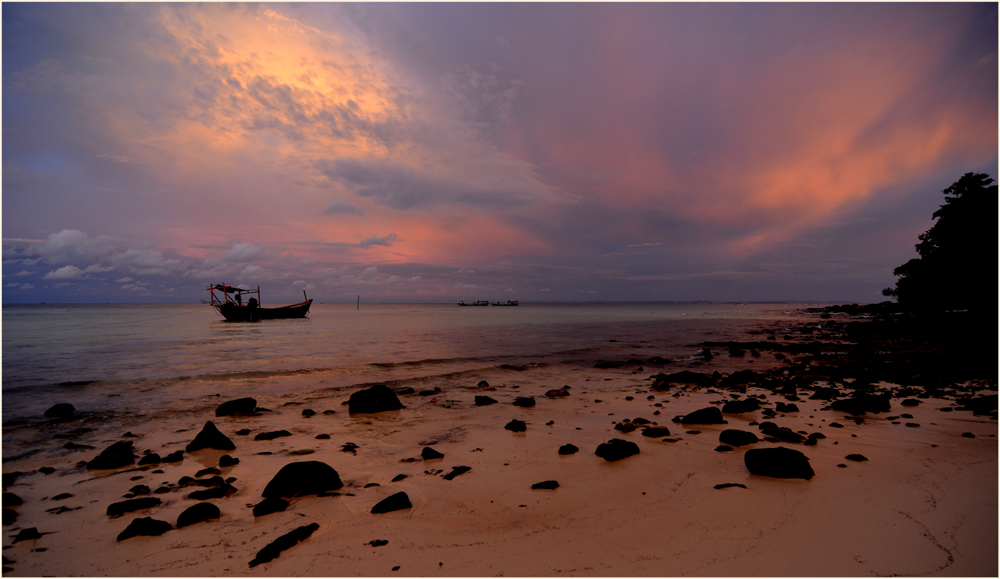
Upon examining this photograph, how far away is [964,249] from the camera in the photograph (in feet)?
117

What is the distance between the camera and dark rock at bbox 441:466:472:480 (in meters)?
6.24

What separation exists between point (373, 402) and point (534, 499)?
7.09 m

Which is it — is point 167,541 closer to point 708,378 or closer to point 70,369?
point 708,378

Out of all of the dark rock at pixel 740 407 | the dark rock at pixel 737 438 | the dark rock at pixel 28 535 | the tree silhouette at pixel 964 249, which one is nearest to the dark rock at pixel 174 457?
the dark rock at pixel 28 535

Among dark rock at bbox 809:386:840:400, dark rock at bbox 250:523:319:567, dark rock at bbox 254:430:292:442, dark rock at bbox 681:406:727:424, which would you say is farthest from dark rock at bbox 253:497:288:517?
dark rock at bbox 809:386:840:400

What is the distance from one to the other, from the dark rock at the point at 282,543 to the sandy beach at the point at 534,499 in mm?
59

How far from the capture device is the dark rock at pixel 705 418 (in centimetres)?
877

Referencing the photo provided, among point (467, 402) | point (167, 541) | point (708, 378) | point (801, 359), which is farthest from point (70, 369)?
point (801, 359)

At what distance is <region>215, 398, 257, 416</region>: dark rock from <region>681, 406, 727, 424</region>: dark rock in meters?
11.5

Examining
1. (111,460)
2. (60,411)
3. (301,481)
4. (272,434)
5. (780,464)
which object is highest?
(780,464)

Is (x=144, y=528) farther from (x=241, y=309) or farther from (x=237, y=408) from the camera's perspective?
(x=241, y=309)

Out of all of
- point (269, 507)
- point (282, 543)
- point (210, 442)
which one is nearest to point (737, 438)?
point (282, 543)

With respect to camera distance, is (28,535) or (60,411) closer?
(28,535)

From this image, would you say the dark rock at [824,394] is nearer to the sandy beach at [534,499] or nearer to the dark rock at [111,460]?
the sandy beach at [534,499]
